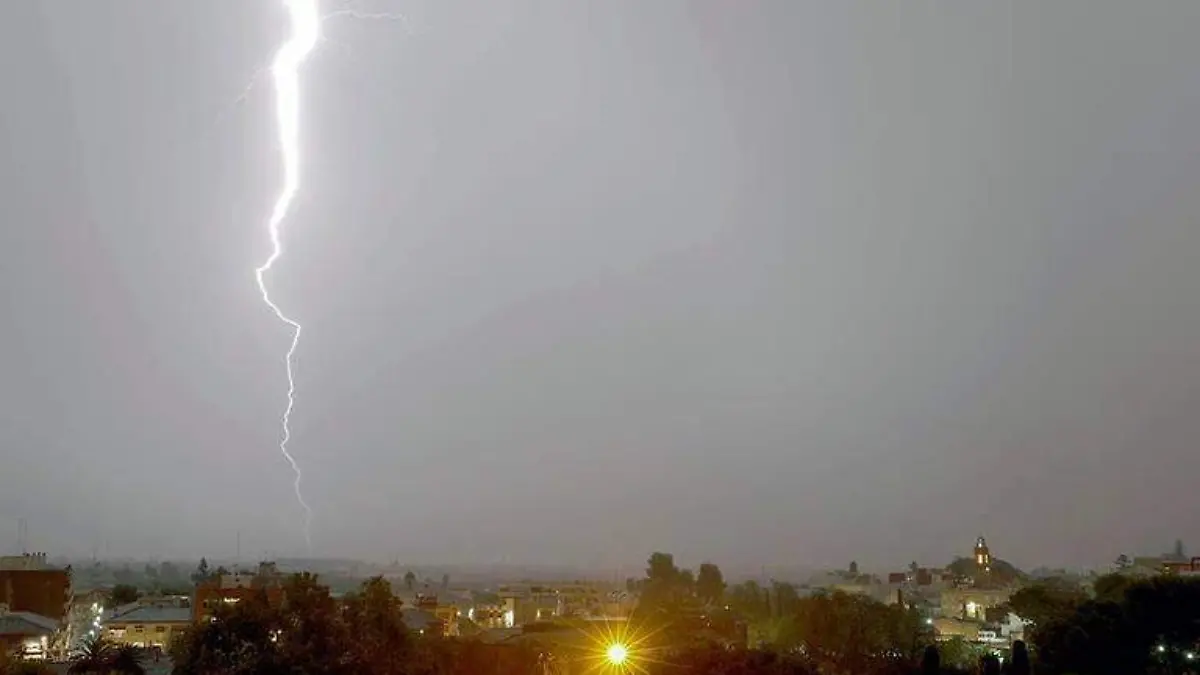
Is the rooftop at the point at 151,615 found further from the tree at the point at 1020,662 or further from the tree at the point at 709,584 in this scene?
the tree at the point at 709,584

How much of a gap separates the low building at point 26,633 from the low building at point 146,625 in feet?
14.0

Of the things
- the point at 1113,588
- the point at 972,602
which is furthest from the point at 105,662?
the point at 972,602

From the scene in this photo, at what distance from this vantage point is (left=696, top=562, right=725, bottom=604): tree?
11999 cm

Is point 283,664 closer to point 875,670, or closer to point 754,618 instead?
point 875,670

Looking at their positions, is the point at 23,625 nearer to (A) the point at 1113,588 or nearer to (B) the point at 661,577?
(A) the point at 1113,588

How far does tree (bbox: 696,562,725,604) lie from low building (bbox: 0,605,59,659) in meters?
74.3

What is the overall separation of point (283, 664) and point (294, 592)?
85.7 inches

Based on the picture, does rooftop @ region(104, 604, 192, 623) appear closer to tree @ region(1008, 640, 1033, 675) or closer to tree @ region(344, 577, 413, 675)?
tree @ region(344, 577, 413, 675)

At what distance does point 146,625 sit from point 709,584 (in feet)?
248

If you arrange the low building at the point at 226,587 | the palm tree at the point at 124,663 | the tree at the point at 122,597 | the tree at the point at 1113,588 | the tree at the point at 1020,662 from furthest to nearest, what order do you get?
the tree at the point at 122,597, the low building at the point at 226,587, the tree at the point at 1113,588, the palm tree at the point at 124,663, the tree at the point at 1020,662

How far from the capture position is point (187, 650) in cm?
2914

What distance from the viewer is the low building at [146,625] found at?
5678 cm

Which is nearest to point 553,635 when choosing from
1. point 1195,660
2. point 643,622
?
point 643,622

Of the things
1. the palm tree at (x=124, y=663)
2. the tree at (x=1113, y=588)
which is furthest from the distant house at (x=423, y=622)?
the tree at (x=1113, y=588)
